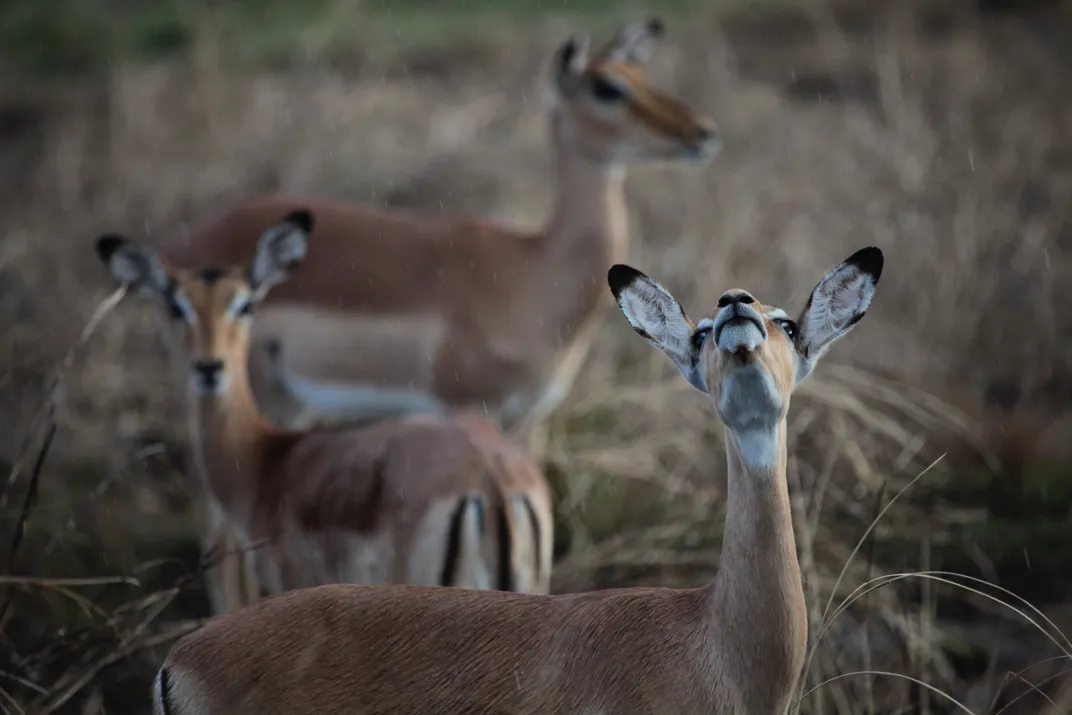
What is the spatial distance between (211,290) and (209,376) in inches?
10.3

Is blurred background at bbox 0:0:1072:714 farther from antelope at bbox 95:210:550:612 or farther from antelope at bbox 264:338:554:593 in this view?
antelope at bbox 264:338:554:593

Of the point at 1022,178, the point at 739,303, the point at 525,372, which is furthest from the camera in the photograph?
the point at 1022,178

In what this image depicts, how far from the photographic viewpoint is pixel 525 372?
20.1ft

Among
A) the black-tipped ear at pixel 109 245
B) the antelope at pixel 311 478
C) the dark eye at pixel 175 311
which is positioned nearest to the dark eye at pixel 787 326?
the antelope at pixel 311 478

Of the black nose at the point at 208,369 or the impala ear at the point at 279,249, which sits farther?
the impala ear at the point at 279,249

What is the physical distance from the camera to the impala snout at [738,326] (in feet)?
7.64

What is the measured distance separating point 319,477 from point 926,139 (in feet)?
15.8

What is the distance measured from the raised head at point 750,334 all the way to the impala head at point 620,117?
3865 millimetres

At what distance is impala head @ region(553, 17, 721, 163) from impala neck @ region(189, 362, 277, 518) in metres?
2.17

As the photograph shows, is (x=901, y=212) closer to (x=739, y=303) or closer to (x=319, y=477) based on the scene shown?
(x=319, y=477)

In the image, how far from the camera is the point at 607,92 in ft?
21.3

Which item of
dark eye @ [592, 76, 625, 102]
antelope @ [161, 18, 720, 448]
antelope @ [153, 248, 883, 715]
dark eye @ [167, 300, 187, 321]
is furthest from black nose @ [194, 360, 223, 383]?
dark eye @ [592, 76, 625, 102]

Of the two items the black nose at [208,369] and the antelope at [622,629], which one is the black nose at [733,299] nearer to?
the antelope at [622,629]

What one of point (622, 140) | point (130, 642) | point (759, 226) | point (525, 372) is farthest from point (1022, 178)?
point (130, 642)
